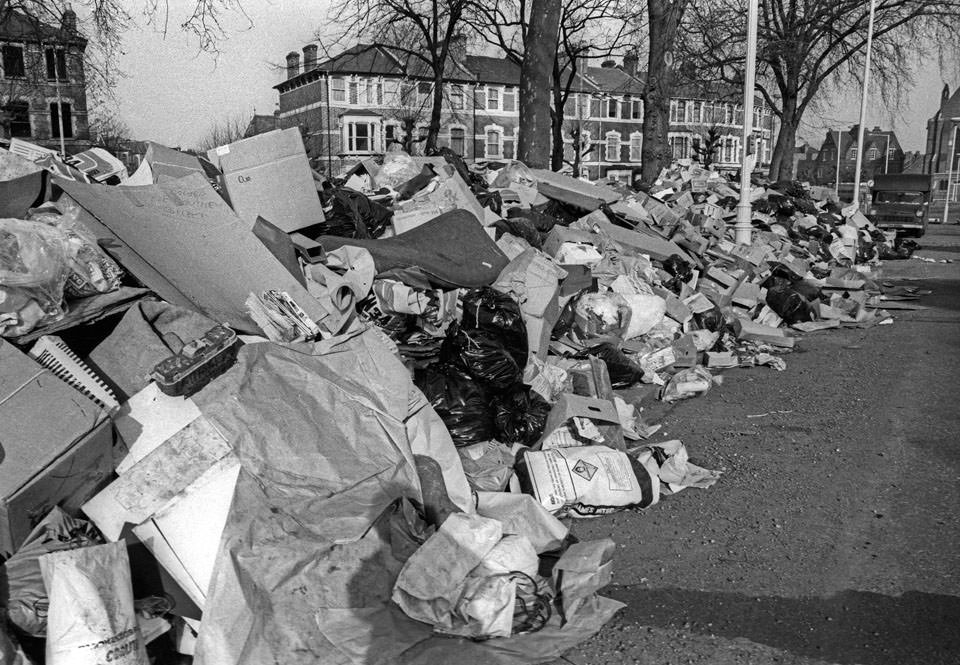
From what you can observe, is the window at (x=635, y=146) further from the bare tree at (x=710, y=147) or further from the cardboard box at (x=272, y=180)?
the cardboard box at (x=272, y=180)

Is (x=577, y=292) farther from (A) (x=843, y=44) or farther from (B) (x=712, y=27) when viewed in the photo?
(A) (x=843, y=44)

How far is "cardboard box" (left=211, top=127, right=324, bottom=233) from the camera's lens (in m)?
5.04

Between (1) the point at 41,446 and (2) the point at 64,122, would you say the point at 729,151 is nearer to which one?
(2) the point at 64,122

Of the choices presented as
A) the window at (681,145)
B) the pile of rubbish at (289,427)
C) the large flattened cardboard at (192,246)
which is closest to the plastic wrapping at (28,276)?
the pile of rubbish at (289,427)

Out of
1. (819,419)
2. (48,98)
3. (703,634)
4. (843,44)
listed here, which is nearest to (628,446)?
(819,419)

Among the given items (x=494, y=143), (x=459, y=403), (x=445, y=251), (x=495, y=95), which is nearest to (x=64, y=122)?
(x=494, y=143)

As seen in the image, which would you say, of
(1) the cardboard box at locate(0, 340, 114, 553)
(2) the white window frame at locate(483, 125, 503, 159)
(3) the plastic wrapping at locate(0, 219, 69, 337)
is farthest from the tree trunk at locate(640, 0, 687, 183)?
(2) the white window frame at locate(483, 125, 503, 159)

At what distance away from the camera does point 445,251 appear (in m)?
5.48

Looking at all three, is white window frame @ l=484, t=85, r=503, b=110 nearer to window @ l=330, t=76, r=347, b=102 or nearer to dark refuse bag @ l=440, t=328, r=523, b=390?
window @ l=330, t=76, r=347, b=102

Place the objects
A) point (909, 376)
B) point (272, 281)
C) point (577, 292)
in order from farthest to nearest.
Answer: point (909, 376) → point (577, 292) → point (272, 281)

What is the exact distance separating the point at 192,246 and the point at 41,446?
167cm

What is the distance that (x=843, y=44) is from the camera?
26594 millimetres

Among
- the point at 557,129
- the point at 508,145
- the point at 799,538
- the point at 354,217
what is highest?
the point at 508,145

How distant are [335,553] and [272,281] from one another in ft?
5.79
